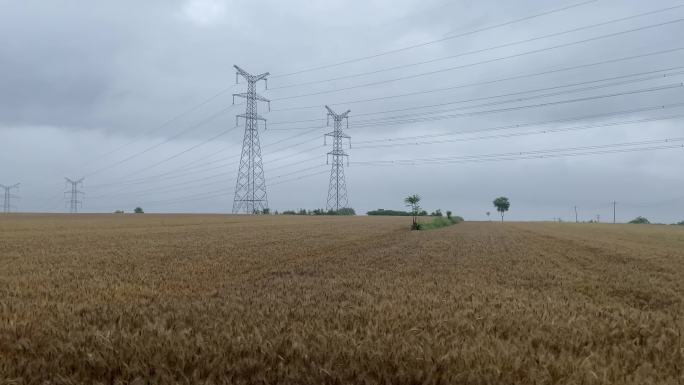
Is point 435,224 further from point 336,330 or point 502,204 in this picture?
point 502,204

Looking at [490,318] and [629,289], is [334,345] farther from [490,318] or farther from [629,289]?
[629,289]

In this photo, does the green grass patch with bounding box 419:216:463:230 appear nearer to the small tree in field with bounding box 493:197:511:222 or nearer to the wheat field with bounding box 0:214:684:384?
the wheat field with bounding box 0:214:684:384

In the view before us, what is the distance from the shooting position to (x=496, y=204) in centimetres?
19425

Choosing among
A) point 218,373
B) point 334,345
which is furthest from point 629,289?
point 218,373

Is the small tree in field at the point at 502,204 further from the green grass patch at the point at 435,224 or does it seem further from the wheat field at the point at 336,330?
the wheat field at the point at 336,330

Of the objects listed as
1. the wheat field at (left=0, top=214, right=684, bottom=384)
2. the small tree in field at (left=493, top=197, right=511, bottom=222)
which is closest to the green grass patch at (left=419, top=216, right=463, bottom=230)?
the wheat field at (left=0, top=214, right=684, bottom=384)

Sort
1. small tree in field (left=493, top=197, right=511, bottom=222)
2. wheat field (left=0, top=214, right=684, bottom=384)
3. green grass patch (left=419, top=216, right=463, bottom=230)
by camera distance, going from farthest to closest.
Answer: small tree in field (left=493, top=197, right=511, bottom=222)
green grass patch (left=419, top=216, right=463, bottom=230)
wheat field (left=0, top=214, right=684, bottom=384)

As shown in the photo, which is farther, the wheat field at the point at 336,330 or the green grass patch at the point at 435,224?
the green grass patch at the point at 435,224

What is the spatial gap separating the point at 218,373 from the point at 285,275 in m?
6.67

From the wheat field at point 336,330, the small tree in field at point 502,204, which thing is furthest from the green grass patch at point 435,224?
the small tree in field at point 502,204

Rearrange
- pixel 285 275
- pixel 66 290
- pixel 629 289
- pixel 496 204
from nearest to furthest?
pixel 66 290 < pixel 629 289 < pixel 285 275 < pixel 496 204

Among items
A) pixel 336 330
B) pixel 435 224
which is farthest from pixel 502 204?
pixel 336 330

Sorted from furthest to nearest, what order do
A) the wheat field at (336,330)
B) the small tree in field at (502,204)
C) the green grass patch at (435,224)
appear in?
the small tree in field at (502,204) → the green grass patch at (435,224) → the wheat field at (336,330)

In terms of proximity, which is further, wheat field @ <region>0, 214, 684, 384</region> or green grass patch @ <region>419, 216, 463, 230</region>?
green grass patch @ <region>419, 216, 463, 230</region>
